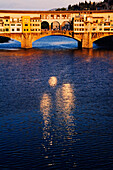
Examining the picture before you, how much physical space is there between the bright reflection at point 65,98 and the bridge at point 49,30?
311 feet

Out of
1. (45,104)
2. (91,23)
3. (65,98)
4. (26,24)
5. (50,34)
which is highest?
(91,23)

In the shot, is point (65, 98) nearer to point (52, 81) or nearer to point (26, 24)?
point (52, 81)

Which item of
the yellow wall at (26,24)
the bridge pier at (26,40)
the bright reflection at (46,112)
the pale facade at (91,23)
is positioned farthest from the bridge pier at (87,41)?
the bright reflection at (46,112)

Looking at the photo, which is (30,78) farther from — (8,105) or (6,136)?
(6,136)

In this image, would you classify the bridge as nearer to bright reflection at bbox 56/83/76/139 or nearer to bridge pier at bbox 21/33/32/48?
bridge pier at bbox 21/33/32/48

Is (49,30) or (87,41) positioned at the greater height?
(49,30)

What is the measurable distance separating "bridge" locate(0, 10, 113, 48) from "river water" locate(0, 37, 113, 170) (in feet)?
272

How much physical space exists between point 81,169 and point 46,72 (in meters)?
54.2

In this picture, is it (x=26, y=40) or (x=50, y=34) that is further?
(x=50, y=34)

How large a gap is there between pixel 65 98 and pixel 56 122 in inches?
496

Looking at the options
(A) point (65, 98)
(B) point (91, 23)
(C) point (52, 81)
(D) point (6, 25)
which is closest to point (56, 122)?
(A) point (65, 98)

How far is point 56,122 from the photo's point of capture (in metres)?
37.8

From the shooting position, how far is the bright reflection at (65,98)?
44.2m

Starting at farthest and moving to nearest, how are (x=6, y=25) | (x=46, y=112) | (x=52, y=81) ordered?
(x=6, y=25), (x=52, y=81), (x=46, y=112)
